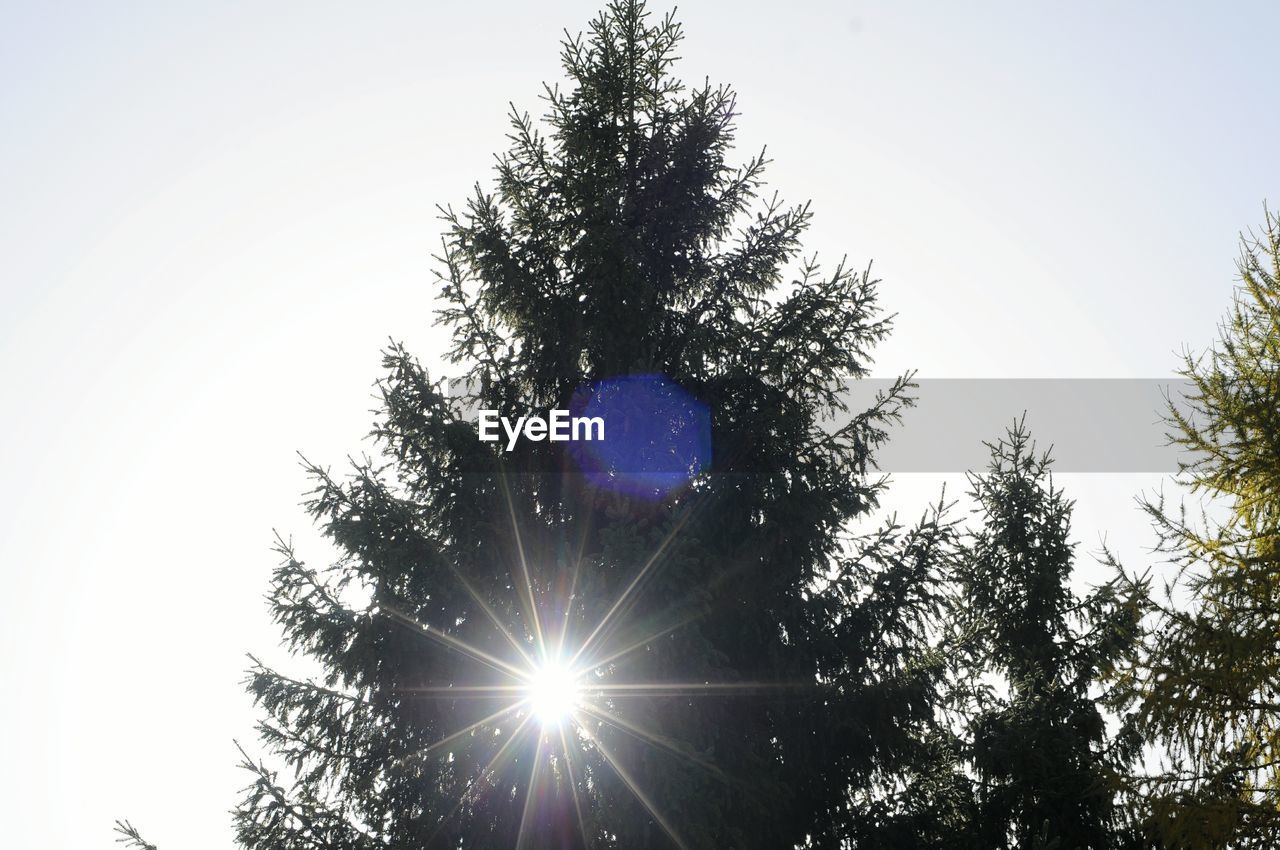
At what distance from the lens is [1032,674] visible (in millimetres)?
13336

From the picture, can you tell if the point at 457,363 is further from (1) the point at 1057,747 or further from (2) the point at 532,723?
(1) the point at 1057,747

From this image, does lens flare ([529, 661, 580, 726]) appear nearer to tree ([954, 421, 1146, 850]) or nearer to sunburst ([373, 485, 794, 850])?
sunburst ([373, 485, 794, 850])

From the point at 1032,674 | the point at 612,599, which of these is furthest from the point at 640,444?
the point at 1032,674

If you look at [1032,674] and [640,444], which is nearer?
[640,444]

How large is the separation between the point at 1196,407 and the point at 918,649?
344 cm

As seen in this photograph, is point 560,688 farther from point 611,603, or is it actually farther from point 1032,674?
point 1032,674

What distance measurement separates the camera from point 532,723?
323 inches

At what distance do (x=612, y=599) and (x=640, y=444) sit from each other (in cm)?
201

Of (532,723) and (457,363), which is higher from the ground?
(457,363)

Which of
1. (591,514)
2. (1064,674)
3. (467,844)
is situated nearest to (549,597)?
(591,514)

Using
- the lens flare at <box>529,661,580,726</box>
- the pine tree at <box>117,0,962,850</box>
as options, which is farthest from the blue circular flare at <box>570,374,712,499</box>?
the lens flare at <box>529,661,580,726</box>

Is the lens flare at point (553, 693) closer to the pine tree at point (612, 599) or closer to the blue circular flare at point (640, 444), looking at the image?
the pine tree at point (612, 599)

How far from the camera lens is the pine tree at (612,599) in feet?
26.2

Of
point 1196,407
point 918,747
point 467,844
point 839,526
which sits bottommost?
point 467,844
